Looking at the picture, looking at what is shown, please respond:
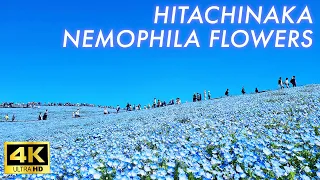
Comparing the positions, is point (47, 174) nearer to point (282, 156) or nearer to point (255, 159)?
point (255, 159)

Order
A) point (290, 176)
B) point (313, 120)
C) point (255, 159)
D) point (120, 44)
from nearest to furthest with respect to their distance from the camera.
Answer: point (290, 176) → point (255, 159) → point (313, 120) → point (120, 44)

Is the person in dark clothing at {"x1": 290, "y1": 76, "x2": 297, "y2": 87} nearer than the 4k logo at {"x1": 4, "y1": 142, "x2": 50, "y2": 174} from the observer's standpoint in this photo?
No

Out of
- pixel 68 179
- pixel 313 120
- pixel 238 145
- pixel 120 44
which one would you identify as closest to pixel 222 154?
pixel 238 145

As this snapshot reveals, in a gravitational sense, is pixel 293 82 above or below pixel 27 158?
above

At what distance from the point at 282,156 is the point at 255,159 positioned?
55 centimetres

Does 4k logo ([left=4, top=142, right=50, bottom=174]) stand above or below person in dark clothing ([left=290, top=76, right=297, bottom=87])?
below

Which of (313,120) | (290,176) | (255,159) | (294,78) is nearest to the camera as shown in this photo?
(290,176)

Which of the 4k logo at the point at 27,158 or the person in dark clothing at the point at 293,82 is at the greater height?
the person in dark clothing at the point at 293,82

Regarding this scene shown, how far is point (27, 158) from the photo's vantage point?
196 inches

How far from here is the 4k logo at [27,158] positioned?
16.0 ft

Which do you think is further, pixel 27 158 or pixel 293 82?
pixel 293 82

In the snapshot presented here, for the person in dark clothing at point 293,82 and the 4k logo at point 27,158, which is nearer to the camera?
the 4k logo at point 27,158

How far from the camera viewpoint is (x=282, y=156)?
525cm

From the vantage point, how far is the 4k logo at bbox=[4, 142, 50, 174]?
487 cm
